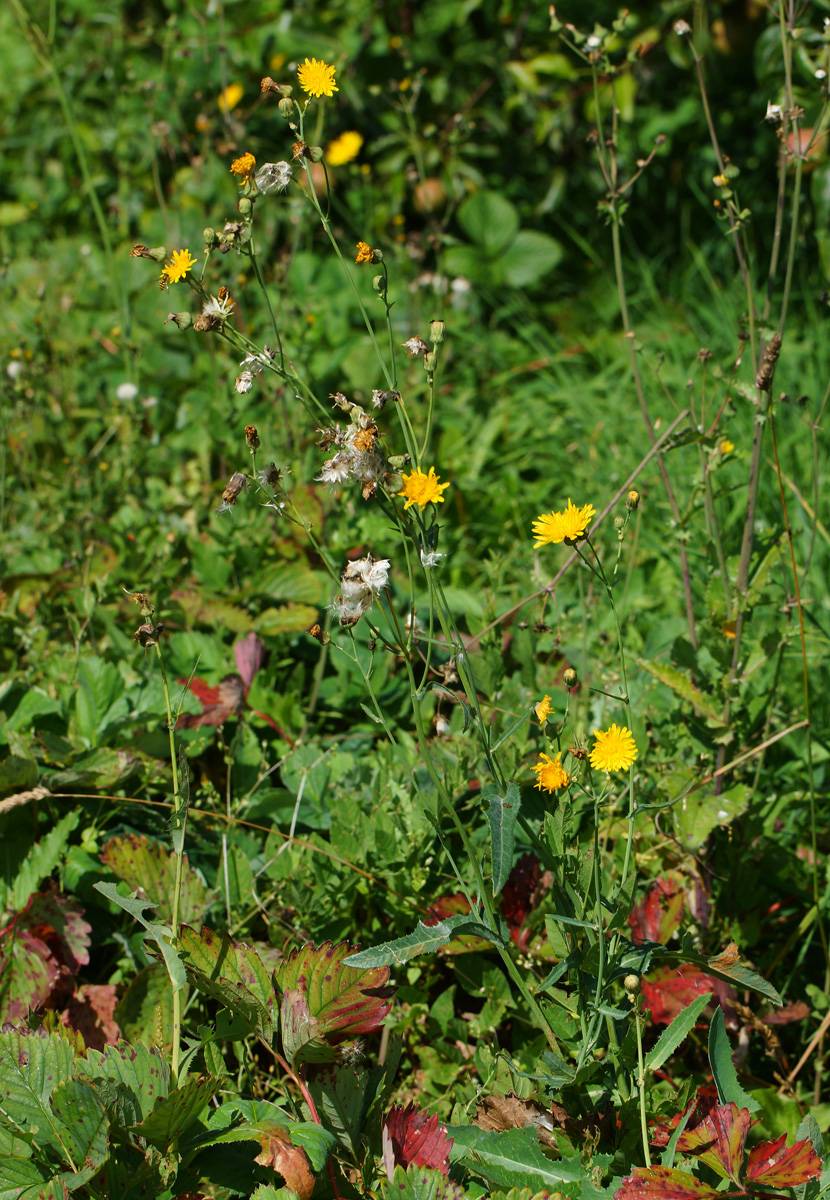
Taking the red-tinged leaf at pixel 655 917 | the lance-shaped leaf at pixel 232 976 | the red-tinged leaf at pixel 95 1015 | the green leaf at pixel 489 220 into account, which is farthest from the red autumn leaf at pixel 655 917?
the green leaf at pixel 489 220

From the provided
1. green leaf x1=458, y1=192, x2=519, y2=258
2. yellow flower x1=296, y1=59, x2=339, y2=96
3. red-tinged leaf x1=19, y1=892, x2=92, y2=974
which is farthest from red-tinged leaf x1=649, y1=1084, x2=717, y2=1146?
green leaf x1=458, y1=192, x2=519, y2=258

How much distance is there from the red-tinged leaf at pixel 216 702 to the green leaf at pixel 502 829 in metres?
0.76

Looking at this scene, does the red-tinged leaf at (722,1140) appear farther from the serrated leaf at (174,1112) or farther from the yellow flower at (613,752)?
the serrated leaf at (174,1112)

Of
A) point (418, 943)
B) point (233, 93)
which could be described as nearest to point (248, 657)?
point (418, 943)

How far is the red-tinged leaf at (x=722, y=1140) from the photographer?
3.20ft

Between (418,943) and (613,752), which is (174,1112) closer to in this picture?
(418,943)

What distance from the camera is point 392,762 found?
155cm

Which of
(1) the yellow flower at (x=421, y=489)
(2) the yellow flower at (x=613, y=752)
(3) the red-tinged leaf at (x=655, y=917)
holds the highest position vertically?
(1) the yellow flower at (x=421, y=489)

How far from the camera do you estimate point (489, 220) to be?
3102 millimetres

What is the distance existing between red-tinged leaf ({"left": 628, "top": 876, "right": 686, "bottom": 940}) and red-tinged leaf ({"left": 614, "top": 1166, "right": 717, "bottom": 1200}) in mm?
351

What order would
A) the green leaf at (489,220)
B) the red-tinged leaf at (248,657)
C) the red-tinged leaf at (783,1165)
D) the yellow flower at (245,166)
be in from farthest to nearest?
the green leaf at (489,220) → the red-tinged leaf at (248,657) → the yellow flower at (245,166) → the red-tinged leaf at (783,1165)

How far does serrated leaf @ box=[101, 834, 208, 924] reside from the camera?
4.42 feet

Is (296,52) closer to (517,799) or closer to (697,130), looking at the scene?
(697,130)

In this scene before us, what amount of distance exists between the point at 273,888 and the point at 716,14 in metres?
2.85
